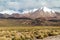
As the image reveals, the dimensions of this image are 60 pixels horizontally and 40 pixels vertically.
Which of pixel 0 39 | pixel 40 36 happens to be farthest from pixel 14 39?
pixel 40 36

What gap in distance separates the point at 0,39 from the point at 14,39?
4.70 meters

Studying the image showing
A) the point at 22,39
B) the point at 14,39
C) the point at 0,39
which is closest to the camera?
the point at 0,39

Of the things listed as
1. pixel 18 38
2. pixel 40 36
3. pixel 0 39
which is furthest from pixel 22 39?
pixel 40 36

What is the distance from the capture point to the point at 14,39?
3025 centimetres

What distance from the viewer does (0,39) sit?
2575 centimetres

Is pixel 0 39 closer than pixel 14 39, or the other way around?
pixel 0 39

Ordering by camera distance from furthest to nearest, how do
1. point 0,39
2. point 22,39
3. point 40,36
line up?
1. point 40,36
2. point 22,39
3. point 0,39

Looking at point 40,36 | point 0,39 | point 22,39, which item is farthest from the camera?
point 40,36

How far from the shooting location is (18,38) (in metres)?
31.0

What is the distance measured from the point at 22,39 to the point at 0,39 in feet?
24.2

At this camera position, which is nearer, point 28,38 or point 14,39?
point 14,39

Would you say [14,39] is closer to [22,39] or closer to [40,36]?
[22,39]

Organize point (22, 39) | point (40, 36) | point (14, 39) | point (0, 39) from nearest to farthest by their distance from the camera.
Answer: point (0, 39) → point (14, 39) → point (22, 39) → point (40, 36)

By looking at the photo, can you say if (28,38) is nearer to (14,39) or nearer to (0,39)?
(14,39)
